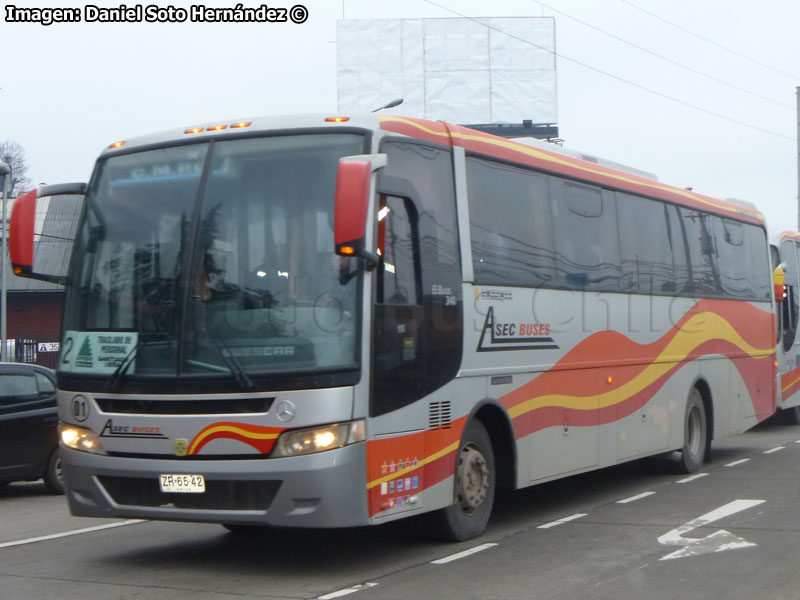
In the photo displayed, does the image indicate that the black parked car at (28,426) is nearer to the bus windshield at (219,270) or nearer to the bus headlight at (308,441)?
the bus windshield at (219,270)

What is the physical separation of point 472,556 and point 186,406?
2528mm

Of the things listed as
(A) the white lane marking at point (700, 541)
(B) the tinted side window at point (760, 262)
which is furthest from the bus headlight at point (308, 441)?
(B) the tinted side window at point (760, 262)

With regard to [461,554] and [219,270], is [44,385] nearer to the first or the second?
[219,270]

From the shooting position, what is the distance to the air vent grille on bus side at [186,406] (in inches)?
318

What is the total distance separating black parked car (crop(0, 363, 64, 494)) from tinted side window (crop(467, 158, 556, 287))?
6.65 m

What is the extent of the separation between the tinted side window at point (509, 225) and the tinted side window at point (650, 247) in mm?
1980

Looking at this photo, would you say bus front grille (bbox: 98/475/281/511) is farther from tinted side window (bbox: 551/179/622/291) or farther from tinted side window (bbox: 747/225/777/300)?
tinted side window (bbox: 747/225/777/300)

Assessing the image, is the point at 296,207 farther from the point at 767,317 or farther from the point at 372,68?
the point at 372,68

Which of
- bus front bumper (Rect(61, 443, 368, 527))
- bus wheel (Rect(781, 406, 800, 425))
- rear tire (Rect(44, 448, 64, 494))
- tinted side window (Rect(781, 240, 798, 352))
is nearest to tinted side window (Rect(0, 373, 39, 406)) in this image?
rear tire (Rect(44, 448, 64, 494))

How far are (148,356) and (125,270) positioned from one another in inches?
29.0

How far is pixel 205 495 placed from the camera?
823 centimetres

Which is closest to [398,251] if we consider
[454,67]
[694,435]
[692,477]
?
[692,477]

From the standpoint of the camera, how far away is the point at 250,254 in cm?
832

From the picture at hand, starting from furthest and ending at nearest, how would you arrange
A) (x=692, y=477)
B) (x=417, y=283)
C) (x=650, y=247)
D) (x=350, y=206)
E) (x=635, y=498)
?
(x=692, y=477) < (x=650, y=247) < (x=635, y=498) < (x=417, y=283) < (x=350, y=206)
